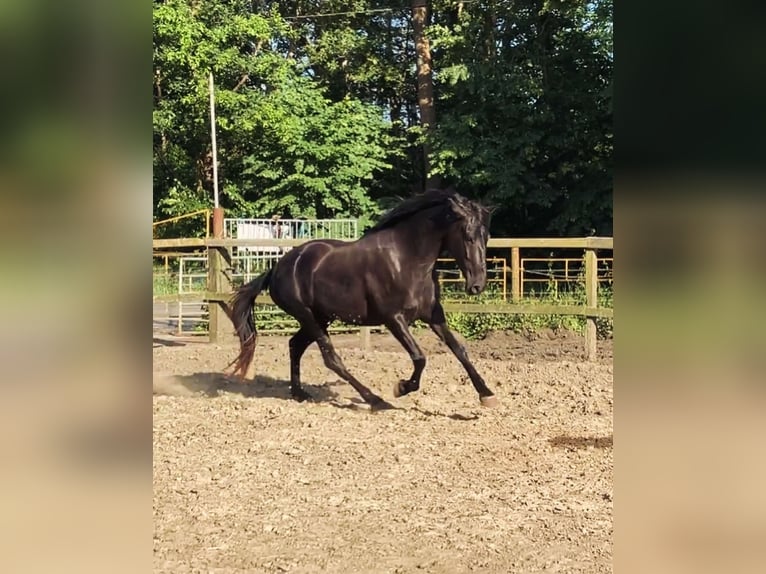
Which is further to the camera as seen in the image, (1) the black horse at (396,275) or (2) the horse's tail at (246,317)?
(2) the horse's tail at (246,317)

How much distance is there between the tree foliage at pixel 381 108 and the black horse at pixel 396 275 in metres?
10.2

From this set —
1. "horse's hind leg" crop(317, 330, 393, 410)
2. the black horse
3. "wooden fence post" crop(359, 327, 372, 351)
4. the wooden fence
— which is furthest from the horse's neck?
"wooden fence post" crop(359, 327, 372, 351)

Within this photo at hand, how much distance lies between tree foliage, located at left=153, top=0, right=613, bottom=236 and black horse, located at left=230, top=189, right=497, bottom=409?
1024 centimetres

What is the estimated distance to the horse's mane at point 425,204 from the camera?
5117 mm

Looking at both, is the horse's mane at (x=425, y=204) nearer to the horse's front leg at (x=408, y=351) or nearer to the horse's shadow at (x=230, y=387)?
the horse's front leg at (x=408, y=351)

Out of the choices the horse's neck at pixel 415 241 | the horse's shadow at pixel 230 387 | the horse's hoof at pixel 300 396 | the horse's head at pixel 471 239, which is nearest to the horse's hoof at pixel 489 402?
the horse's head at pixel 471 239

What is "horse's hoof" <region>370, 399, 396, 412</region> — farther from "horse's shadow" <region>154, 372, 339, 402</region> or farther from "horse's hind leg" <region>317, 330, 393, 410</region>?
"horse's shadow" <region>154, 372, 339, 402</region>

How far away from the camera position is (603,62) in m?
15.7

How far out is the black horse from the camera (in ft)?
16.7

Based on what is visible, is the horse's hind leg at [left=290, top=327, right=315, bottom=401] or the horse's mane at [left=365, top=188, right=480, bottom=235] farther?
the horse's hind leg at [left=290, top=327, right=315, bottom=401]

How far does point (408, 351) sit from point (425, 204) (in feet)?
3.33

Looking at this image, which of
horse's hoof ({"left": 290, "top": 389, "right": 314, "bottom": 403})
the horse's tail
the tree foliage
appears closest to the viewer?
horse's hoof ({"left": 290, "top": 389, "right": 314, "bottom": 403})

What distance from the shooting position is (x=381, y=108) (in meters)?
20.5
